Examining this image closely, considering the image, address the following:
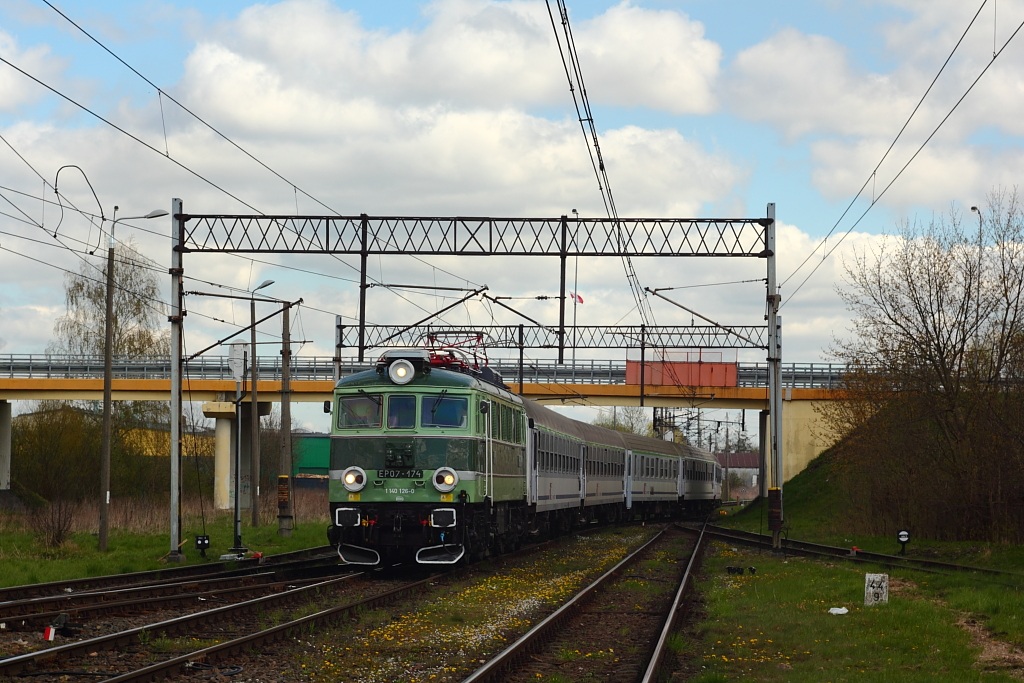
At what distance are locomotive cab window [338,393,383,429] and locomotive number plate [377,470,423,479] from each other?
2.72 feet

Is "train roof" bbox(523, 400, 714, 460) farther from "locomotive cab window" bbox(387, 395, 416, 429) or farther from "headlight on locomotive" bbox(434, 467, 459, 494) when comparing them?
"headlight on locomotive" bbox(434, 467, 459, 494)

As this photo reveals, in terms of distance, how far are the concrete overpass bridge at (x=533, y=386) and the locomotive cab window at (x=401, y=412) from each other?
103 feet

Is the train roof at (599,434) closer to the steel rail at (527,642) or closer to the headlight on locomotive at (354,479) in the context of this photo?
the headlight on locomotive at (354,479)

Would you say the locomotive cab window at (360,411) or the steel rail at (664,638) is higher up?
the locomotive cab window at (360,411)

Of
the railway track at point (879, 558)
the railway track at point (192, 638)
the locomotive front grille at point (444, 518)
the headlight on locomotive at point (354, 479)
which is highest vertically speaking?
the headlight on locomotive at point (354, 479)

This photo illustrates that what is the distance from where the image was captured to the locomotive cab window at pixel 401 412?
2048cm

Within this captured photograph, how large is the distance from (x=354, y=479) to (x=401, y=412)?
1.36m

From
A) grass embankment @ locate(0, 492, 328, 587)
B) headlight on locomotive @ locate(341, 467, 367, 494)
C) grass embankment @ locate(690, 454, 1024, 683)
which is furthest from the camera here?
grass embankment @ locate(0, 492, 328, 587)

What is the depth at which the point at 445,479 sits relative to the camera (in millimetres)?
19984

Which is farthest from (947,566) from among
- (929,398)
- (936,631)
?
(936,631)

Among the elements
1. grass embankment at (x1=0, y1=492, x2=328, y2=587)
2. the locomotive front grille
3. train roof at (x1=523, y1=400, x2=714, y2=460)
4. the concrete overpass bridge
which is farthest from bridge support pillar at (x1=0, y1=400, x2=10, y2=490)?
the locomotive front grille

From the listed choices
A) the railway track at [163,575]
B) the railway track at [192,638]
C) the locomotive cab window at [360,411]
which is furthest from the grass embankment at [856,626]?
the railway track at [163,575]

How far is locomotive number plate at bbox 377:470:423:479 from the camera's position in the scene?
66.2 ft

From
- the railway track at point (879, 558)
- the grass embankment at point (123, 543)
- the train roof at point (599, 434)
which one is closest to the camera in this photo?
the railway track at point (879, 558)
